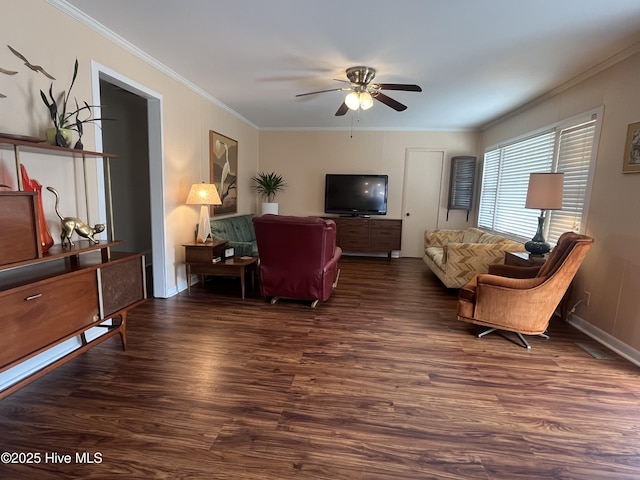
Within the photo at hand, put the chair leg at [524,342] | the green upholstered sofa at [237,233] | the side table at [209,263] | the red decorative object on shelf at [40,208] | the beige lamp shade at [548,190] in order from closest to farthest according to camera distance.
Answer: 1. the red decorative object on shelf at [40,208]
2. the chair leg at [524,342]
3. the beige lamp shade at [548,190]
4. the side table at [209,263]
5. the green upholstered sofa at [237,233]

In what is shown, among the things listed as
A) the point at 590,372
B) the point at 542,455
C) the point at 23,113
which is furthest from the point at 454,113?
the point at 23,113

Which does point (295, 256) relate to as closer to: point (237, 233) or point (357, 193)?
point (237, 233)

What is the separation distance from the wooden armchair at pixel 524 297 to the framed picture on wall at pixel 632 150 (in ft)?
2.21

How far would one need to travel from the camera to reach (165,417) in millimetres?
1810

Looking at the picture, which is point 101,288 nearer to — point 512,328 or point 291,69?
point 291,69

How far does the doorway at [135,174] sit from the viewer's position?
3633 mm

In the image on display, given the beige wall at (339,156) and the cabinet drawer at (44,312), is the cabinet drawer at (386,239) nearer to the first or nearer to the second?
the beige wall at (339,156)

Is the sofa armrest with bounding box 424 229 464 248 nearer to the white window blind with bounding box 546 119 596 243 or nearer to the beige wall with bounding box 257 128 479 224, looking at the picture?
the beige wall with bounding box 257 128 479 224

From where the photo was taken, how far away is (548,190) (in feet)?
10.1

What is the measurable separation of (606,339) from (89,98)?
16.1 ft

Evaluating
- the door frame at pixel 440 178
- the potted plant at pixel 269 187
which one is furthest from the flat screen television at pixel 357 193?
the potted plant at pixel 269 187

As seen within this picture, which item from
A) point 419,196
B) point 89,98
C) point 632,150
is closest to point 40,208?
point 89,98

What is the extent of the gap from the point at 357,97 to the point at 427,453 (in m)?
3.12

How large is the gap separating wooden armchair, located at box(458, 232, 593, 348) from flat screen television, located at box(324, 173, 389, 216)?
368cm
